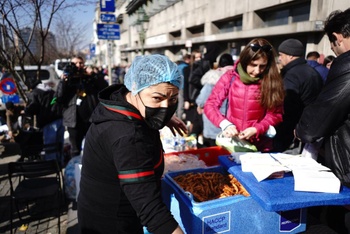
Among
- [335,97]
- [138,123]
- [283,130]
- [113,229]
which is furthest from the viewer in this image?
[283,130]

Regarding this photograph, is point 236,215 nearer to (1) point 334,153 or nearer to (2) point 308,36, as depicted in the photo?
(1) point 334,153

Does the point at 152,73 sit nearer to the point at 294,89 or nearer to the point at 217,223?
the point at 217,223

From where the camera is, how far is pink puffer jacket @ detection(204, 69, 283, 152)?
2.43 meters

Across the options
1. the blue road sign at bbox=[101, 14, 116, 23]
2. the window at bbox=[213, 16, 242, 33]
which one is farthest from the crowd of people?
the window at bbox=[213, 16, 242, 33]

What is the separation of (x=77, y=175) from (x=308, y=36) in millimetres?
8146

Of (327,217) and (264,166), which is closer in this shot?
(264,166)

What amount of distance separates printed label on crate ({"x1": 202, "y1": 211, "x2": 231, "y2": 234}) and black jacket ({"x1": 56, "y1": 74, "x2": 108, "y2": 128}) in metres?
3.37

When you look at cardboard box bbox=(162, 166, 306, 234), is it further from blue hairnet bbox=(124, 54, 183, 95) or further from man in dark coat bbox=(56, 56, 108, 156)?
man in dark coat bbox=(56, 56, 108, 156)

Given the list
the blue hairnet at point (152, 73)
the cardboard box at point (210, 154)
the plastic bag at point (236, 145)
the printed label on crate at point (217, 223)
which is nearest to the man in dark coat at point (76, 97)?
the cardboard box at point (210, 154)

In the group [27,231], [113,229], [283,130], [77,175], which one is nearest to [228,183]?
[113,229]

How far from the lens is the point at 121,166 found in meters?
1.19

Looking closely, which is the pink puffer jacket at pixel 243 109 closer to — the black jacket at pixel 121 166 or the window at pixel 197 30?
the black jacket at pixel 121 166

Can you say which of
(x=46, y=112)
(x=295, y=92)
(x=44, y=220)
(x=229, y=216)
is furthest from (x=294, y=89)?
(x=46, y=112)

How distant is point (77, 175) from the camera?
332cm
